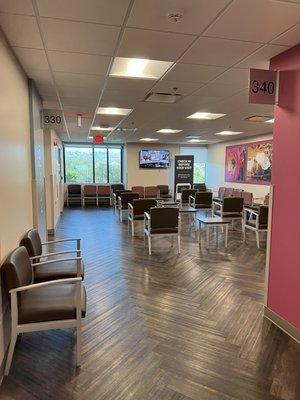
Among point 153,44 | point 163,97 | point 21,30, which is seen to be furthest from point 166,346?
point 163,97

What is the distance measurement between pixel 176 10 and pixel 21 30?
1.29 m

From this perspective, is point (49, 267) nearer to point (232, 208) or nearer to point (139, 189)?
point (232, 208)

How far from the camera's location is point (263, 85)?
110 inches

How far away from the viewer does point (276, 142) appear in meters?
2.88

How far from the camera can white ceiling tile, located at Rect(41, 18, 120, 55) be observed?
2.31 m

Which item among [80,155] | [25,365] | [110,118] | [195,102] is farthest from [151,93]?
[80,155]

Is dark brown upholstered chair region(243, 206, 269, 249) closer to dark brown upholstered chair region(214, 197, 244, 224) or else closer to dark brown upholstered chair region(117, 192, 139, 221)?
dark brown upholstered chair region(214, 197, 244, 224)

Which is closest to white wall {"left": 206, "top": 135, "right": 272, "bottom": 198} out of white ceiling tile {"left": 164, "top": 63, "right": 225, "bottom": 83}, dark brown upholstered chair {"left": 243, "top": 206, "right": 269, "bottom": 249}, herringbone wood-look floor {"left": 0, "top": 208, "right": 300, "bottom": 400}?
dark brown upholstered chair {"left": 243, "top": 206, "right": 269, "bottom": 249}

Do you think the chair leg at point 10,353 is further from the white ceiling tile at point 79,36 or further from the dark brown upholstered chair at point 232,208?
the dark brown upholstered chair at point 232,208

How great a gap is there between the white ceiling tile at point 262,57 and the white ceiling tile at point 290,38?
9 cm

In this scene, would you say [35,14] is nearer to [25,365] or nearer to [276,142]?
[276,142]

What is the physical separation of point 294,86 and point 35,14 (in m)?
2.23

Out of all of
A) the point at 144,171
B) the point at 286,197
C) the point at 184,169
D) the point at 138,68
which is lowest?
the point at 286,197

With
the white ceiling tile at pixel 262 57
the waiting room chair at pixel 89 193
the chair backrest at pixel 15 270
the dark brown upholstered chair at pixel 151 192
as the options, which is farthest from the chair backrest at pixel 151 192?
the chair backrest at pixel 15 270
